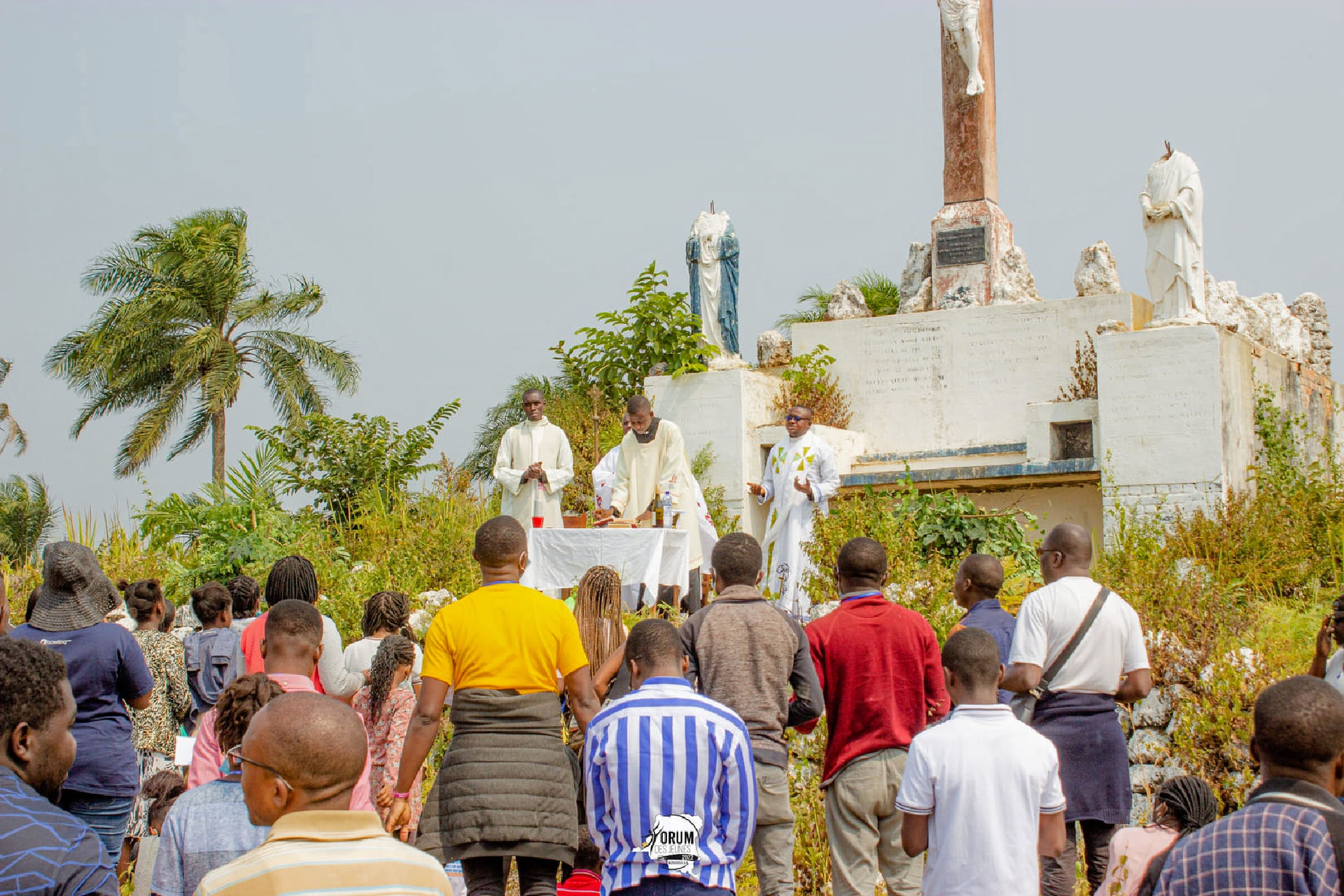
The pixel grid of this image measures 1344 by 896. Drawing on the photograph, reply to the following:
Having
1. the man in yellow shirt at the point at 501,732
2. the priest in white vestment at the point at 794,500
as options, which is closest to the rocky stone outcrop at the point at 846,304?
the priest in white vestment at the point at 794,500

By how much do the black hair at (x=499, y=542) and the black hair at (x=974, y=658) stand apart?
1649mm

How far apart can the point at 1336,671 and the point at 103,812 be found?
4395 millimetres

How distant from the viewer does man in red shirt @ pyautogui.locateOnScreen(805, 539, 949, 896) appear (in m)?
5.13

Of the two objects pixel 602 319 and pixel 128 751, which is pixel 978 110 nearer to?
pixel 602 319

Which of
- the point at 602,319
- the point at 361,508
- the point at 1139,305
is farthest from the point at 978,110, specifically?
the point at 361,508

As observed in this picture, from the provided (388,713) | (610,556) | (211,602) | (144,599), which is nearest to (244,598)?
(211,602)

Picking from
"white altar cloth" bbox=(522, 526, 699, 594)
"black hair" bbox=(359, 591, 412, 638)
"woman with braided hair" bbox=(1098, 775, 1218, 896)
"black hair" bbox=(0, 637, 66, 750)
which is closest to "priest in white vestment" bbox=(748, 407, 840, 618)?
"white altar cloth" bbox=(522, 526, 699, 594)

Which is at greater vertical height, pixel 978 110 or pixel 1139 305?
pixel 978 110

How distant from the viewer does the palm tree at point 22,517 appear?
92.6 feet

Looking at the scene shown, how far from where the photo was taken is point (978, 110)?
17.0 m

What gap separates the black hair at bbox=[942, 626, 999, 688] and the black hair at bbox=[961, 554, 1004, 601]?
4.81 ft

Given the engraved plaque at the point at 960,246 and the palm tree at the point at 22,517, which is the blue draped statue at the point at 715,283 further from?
the palm tree at the point at 22,517

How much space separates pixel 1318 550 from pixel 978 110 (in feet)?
25.3

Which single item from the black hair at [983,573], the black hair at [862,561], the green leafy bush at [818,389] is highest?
the green leafy bush at [818,389]
